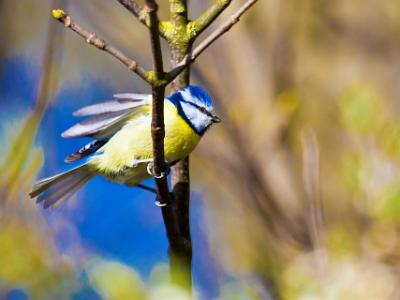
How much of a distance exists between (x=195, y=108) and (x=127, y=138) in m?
0.23

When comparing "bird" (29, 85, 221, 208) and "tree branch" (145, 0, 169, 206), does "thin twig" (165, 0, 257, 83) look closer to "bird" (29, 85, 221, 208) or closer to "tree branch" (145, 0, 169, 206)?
"tree branch" (145, 0, 169, 206)

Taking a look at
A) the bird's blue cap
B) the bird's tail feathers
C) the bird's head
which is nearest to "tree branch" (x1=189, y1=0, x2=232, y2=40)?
the bird's blue cap

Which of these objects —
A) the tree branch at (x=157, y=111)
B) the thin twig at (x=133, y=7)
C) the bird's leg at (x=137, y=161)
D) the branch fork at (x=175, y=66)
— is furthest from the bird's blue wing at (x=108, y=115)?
the thin twig at (x=133, y=7)

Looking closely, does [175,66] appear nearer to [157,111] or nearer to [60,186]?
[157,111]

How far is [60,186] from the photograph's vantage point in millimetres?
2191

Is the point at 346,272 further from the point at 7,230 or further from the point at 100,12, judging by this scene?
the point at 100,12

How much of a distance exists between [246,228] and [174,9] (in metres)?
1.60

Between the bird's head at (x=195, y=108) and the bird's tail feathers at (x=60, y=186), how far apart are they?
377 mm

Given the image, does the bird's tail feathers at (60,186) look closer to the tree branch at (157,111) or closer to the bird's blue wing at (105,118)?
the bird's blue wing at (105,118)

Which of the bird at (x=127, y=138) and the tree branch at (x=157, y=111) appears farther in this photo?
the bird at (x=127, y=138)

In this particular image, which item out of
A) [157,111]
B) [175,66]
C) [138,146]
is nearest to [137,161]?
[138,146]

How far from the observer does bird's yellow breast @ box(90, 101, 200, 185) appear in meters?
2.04

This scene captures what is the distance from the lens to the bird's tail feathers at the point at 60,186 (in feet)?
6.60

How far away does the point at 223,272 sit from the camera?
Answer: 6.91 ft
